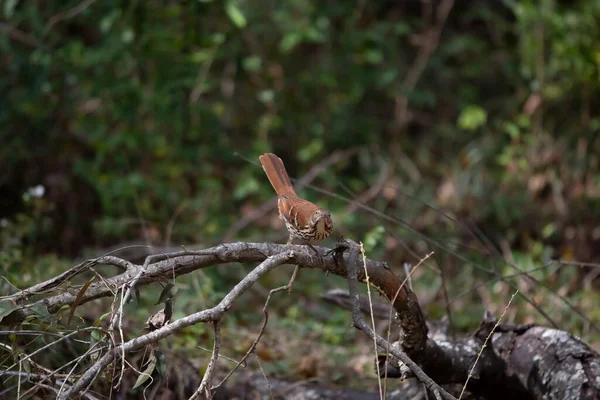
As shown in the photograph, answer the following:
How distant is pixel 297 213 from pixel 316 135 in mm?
4374

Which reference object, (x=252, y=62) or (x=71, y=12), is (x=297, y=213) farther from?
(x=252, y=62)

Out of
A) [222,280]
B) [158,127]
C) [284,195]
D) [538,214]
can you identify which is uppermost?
[284,195]

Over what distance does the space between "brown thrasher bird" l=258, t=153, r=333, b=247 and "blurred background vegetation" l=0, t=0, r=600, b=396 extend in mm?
905

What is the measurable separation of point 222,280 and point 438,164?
311 cm

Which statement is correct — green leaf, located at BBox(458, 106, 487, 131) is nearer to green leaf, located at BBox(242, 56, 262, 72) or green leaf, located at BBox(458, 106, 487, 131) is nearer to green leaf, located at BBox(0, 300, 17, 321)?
green leaf, located at BBox(242, 56, 262, 72)

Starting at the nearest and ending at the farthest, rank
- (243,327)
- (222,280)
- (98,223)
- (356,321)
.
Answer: (356,321), (243,327), (222,280), (98,223)

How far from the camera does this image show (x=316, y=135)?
7.40 meters

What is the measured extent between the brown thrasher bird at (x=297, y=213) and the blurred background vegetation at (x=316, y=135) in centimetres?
91

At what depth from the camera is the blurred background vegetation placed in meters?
5.38

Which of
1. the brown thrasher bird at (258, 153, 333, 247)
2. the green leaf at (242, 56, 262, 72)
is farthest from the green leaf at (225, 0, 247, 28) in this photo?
the brown thrasher bird at (258, 153, 333, 247)

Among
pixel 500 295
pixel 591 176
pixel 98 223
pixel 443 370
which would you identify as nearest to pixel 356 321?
pixel 443 370

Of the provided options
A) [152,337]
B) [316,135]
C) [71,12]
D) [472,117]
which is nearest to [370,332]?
[152,337]

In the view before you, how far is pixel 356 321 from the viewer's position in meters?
2.47

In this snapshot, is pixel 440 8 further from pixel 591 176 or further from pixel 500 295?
pixel 500 295
